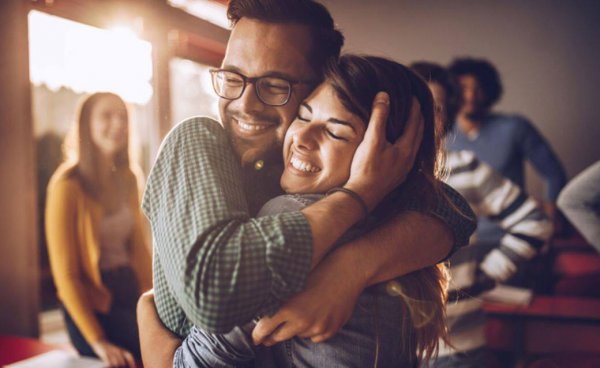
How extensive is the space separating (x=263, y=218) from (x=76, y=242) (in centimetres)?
108

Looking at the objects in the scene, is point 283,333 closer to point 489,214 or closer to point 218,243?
point 218,243

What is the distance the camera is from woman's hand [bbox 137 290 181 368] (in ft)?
1.65

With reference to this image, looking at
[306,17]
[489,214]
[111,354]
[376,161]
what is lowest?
[111,354]

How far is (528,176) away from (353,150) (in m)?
0.74

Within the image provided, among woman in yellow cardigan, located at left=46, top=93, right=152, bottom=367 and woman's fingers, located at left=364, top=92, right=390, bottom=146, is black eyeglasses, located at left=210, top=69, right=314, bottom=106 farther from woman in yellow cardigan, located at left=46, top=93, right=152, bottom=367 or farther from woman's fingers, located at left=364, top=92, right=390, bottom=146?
woman in yellow cardigan, located at left=46, top=93, right=152, bottom=367

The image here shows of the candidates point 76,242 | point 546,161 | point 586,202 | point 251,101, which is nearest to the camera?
point 251,101

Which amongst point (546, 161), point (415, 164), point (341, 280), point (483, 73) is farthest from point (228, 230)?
point (483, 73)

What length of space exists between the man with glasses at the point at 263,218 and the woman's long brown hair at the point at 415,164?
19 mm

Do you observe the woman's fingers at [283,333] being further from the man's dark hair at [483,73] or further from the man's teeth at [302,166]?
the man's dark hair at [483,73]

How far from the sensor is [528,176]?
A: 3.49ft

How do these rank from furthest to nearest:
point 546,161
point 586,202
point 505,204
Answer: point 505,204
point 546,161
point 586,202

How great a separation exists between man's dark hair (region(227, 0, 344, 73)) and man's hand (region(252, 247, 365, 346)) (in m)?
0.21

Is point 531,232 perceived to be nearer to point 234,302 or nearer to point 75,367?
point 234,302

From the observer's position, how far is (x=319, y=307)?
436 millimetres
